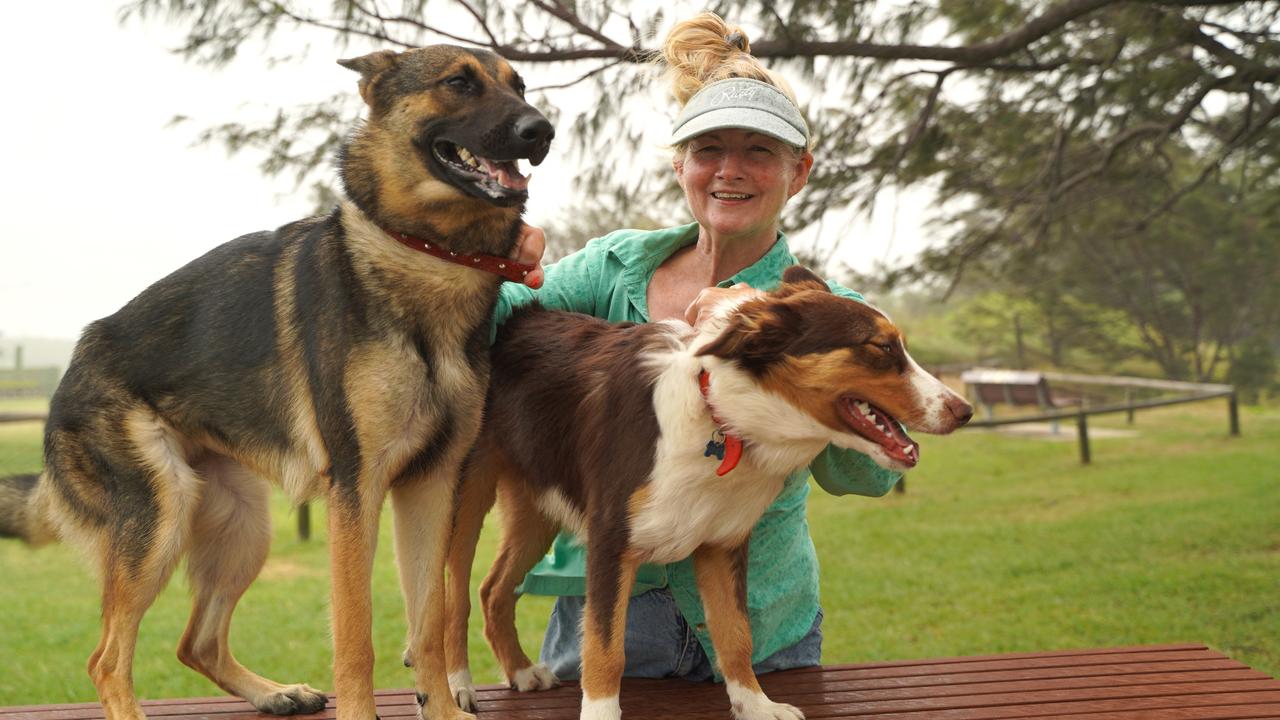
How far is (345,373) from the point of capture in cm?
283

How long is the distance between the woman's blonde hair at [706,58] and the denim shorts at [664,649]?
68.5 inches

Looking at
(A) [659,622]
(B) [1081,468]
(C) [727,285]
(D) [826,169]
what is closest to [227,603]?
(A) [659,622]

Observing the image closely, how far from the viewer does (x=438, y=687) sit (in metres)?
3.10

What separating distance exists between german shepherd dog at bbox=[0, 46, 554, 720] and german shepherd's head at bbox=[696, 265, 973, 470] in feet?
2.33

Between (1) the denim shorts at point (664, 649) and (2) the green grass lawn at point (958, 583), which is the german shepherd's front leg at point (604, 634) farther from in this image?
(2) the green grass lawn at point (958, 583)

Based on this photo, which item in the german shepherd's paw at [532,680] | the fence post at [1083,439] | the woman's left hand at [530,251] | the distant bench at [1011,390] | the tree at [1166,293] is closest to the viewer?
the woman's left hand at [530,251]

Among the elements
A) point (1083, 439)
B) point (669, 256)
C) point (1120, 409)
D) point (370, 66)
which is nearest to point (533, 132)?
point (370, 66)

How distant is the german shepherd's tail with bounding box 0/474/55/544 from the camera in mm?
3346

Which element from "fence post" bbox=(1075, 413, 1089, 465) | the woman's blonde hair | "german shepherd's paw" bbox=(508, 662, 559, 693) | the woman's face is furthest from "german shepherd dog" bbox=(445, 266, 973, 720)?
"fence post" bbox=(1075, 413, 1089, 465)

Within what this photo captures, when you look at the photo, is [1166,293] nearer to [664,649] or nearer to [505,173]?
[664,649]

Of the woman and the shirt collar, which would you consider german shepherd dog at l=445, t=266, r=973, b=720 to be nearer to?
the woman

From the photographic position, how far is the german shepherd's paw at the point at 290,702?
11.3 ft

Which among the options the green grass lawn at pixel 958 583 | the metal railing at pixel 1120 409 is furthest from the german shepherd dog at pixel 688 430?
the metal railing at pixel 1120 409

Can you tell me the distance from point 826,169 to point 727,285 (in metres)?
→ 3.81
